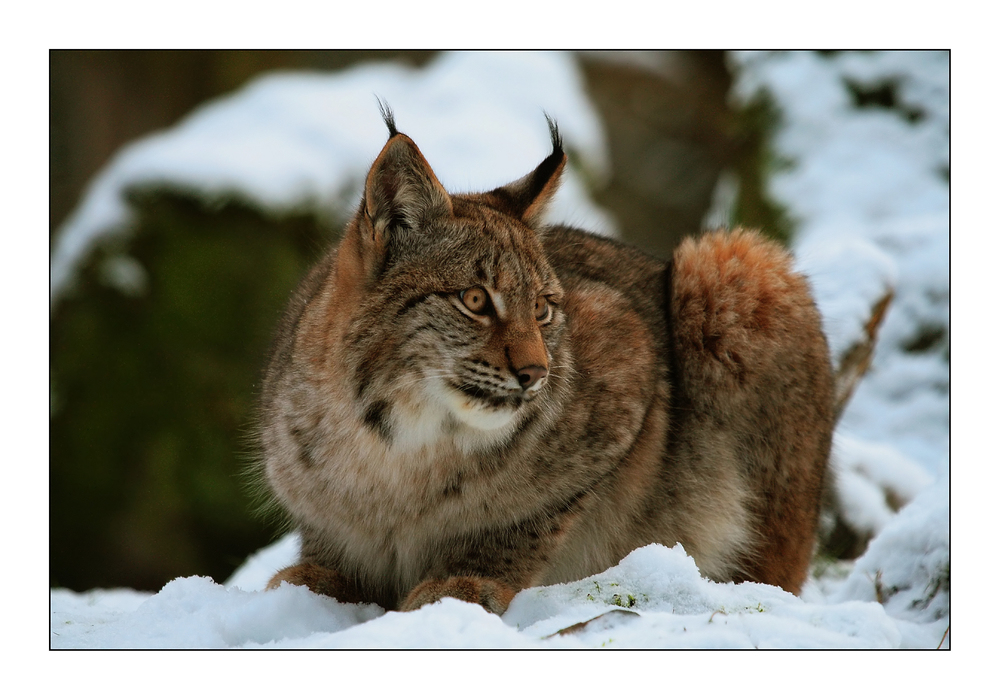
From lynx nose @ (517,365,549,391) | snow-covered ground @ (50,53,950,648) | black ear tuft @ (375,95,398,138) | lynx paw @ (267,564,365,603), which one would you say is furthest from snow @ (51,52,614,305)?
lynx nose @ (517,365,549,391)

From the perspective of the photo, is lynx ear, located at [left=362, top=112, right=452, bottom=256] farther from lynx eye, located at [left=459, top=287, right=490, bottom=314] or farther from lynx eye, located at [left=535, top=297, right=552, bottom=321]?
lynx eye, located at [left=535, top=297, right=552, bottom=321]

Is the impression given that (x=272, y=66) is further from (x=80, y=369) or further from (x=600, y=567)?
(x=600, y=567)

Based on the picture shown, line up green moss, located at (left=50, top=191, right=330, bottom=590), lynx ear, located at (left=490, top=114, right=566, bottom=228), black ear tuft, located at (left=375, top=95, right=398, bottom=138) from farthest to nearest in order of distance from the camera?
green moss, located at (left=50, top=191, right=330, bottom=590) → lynx ear, located at (left=490, top=114, right=566, bottom=228) → black ear tuft, located at (left=375, top=95, right=398, bottom=138)

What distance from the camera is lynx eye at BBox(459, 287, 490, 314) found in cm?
361

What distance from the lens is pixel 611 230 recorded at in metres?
6.72

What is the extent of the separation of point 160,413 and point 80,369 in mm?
677

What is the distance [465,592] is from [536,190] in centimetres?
162

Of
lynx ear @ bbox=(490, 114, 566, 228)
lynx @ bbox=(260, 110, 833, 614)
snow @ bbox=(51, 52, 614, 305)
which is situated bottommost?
lynx @ bbox=(260, 110, 833, 614)

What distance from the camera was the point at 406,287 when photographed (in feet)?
12.0

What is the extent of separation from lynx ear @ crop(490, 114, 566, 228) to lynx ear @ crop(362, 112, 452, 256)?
1.44 ft

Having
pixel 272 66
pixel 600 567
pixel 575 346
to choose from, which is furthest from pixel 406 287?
pixel 272 66

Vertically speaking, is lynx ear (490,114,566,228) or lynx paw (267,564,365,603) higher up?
lynx ear (490,114,566,228)

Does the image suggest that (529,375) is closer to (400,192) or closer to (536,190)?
(400,192)

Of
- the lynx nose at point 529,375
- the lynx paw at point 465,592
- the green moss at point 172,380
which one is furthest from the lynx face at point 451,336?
the green moss at point 172,380
